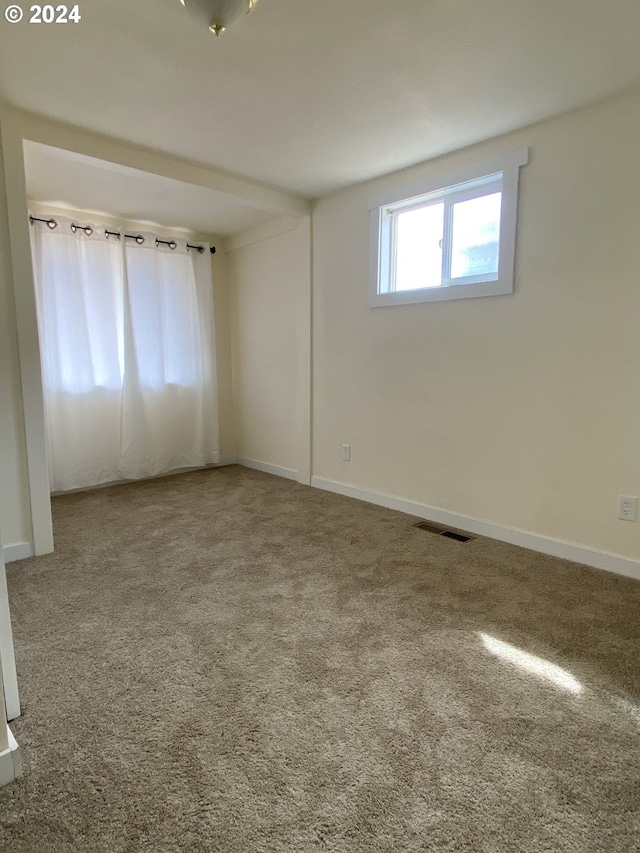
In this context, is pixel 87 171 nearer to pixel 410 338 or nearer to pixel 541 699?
pixel 410 338

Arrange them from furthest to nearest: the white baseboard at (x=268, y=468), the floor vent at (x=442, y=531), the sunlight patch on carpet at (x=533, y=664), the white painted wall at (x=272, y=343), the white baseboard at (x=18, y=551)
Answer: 1. the white baseboard at (x=268, y=468)
2. the white painted wall at (x=272, y=343)
3. the floor vent at (x=442, y=531)
4. the white baseboard at (x=18, y=551)
5. the sunlight patch on carpet at (x=533, y=664)

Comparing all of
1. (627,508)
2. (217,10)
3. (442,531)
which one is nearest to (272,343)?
(442,531)

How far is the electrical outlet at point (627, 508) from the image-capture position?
7.77ft

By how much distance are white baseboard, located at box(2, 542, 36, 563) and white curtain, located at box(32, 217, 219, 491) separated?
4.40 ft

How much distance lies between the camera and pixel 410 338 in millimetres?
3273

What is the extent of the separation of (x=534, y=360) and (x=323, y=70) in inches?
71.5

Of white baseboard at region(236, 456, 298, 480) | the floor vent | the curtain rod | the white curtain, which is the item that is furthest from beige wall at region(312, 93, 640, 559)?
the white curtain

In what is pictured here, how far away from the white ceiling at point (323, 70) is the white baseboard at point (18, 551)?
2313 millimetres

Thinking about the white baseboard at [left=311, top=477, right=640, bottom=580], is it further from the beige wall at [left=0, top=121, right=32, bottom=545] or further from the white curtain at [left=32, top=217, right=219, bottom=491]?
the beige wall at [left=0, top=121, right=32, bottom=545]

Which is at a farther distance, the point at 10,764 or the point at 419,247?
the point at 419,247

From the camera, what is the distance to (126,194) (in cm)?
345

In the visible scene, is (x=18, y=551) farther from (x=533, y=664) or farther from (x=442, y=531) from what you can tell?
(x=533, y=664)

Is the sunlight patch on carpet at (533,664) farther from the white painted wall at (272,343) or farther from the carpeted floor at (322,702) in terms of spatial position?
the white painted wall at (272,343)

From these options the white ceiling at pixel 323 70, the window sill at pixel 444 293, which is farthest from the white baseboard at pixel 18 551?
the window sill at pixel 444 293
